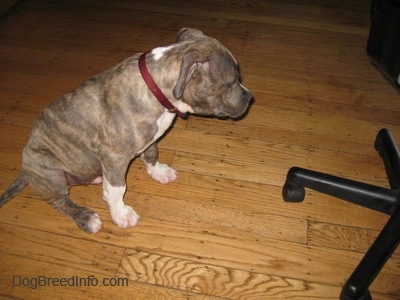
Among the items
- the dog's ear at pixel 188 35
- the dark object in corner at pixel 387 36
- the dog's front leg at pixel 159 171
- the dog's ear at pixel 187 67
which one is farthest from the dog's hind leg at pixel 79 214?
the dark object in corner at pixel 387 36

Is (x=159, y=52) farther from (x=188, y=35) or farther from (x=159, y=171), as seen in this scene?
(x=159, y=171)

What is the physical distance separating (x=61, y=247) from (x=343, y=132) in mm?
2293

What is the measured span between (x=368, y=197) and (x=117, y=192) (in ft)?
4.77

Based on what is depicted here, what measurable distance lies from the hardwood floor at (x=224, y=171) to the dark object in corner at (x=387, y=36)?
858 mm

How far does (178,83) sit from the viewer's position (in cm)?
154

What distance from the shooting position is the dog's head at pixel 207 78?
1.58 meters

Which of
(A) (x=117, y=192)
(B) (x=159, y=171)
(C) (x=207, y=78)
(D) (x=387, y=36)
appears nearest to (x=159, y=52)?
(C) (x=207, y=78)

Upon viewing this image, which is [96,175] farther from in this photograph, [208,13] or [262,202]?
[208,13]

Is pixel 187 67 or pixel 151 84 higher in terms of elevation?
pixel 187 67

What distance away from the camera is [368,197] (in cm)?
194

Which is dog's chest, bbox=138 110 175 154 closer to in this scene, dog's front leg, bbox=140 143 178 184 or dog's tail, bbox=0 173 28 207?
dog's front leg, bbox=140 143 178 184

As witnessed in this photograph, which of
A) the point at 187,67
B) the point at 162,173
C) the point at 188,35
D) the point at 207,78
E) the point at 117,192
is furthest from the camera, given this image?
the point at 162,173

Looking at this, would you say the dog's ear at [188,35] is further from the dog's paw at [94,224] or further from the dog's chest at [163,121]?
the dog's paw at [94,224]

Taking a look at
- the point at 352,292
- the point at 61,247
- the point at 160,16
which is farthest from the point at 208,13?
the point at 352,292
